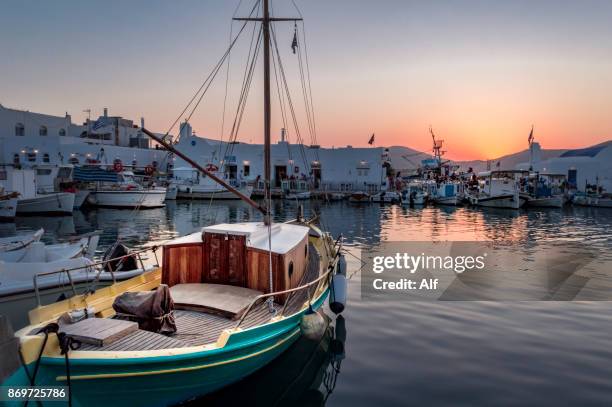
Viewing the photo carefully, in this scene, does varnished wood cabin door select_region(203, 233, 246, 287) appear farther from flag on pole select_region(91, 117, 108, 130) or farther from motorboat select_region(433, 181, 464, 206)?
flag on pole select_region(91, 117, 108, 130)

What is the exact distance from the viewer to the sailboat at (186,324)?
616 cm

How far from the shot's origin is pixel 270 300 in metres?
9.64

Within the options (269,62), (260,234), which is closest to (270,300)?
(260,234)

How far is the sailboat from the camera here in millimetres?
6156

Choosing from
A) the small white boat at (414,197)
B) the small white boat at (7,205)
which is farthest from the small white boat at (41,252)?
the small white boat at (414,197)

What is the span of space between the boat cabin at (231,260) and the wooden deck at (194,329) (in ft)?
1.68

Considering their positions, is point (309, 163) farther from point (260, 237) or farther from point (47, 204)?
point (260, 237)

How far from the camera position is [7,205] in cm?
3938

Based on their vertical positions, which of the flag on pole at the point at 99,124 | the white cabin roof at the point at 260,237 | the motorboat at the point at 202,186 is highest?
the flag on pole at the point at 99,124

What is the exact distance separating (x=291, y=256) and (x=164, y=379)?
4.66m

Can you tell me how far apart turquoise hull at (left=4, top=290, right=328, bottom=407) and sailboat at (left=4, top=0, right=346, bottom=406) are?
0.01m

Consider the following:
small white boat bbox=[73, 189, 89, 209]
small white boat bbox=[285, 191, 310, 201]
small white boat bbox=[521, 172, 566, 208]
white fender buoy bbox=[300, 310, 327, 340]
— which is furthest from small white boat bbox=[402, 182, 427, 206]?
white fender buoy bbox=[300, 310, 327, 340]

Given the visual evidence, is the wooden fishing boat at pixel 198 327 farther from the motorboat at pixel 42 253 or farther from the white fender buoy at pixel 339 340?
the motorboat at pixel 42 253

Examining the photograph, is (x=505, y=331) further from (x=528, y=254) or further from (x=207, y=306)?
(x=528, y=254)
